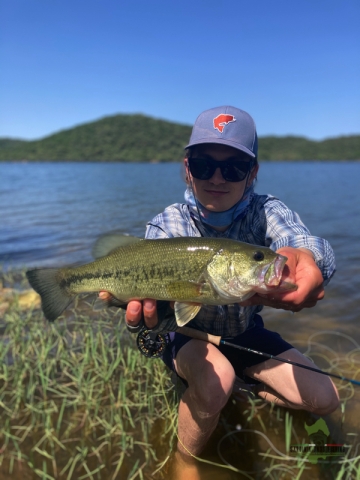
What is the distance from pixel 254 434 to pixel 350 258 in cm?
686

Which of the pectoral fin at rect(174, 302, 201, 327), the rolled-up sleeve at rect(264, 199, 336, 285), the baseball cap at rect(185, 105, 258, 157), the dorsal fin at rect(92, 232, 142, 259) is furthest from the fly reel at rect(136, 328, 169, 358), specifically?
the baseball cap at rect(185, 105, 258, 157)

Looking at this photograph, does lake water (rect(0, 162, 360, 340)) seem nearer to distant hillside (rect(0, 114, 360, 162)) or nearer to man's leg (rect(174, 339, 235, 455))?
man's leg (rect(174, 339, 235, 455))

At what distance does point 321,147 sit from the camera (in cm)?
13600

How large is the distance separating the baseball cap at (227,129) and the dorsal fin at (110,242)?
3.10ft

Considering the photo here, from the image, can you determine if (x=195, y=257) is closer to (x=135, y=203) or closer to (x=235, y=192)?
(x=235, y=192)

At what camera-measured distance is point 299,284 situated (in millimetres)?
2098

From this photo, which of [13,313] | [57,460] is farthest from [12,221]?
[57,460]

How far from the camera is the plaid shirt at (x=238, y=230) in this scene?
301 centimetres

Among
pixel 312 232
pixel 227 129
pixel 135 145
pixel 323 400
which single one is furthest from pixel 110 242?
pixel 135 145

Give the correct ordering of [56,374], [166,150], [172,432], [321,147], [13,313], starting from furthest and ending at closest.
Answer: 1. [321,147]
2. [166,150]
3. [13,313]
4. [56,374]
5. [172,432]

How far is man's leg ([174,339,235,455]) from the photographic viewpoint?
8.92 feet

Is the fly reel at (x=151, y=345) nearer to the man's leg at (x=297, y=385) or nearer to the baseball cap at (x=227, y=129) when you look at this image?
the man's leg at (x=297, y=385)

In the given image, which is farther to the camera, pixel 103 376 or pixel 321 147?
pixel 321 147

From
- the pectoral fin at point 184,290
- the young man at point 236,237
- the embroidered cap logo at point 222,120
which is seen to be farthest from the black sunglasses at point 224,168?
the pectoral fin at point 184,290
